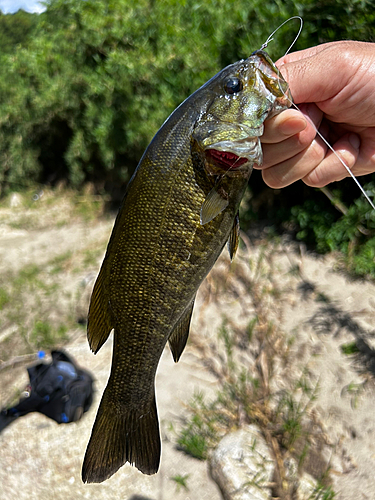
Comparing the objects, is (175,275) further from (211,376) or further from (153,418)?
(211,376)

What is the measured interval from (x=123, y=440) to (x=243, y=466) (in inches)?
55.9

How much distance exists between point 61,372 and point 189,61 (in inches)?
149

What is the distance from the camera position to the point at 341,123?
6.82ft

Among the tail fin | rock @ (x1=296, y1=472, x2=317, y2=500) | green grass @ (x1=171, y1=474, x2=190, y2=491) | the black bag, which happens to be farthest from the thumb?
A: the black bag

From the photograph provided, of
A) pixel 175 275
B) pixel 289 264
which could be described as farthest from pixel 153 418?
pixel 289 264

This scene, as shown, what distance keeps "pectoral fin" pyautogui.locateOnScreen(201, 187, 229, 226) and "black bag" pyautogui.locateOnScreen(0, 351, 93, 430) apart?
2636mm

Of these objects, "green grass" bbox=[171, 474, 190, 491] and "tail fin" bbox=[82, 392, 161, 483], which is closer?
"tail fin" bbox=[82, 392, 161, 483]

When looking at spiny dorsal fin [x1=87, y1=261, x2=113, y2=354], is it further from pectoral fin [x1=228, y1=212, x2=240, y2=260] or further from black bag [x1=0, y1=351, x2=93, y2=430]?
black bag [x1=0, y1=351, x2=93, y2=430]

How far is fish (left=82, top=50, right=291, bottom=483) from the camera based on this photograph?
142 centimetres

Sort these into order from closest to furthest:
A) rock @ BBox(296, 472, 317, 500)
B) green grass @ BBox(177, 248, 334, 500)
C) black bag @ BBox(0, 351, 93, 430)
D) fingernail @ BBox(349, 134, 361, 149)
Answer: fingernail @ BBox(349, 134, 361, 149) < rock @ BBox(296, 472, 317, 500) < green grass @ BBox(177, 248, 334, 500) < black bag @ BBox(0, 351, 93, 430)

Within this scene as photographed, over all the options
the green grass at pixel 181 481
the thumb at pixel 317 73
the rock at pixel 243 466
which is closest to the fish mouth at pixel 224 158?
the thumb at pixel 317 73

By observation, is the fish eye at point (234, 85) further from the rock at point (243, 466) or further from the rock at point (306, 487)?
the rock at point (306, 487)

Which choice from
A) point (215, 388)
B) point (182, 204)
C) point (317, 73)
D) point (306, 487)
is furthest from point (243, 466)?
point (317, 73)

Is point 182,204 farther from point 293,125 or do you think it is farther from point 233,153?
point 293,125
